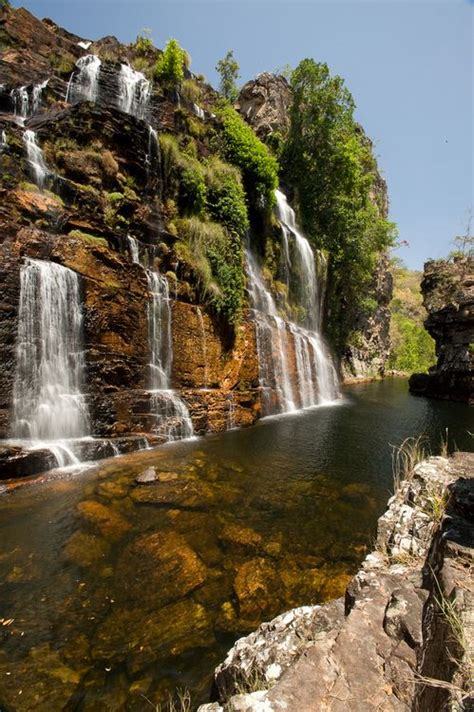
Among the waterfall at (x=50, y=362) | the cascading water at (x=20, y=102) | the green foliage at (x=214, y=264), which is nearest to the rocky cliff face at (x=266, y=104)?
the cascading water at (x=20, y=102)

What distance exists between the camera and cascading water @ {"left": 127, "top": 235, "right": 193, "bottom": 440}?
11125mm

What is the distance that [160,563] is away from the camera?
503 cm

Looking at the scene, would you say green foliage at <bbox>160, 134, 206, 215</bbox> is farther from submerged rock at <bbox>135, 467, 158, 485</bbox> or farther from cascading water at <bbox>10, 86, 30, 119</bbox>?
submerged rock at <bbox>135, 467, 158, 485</bbox>

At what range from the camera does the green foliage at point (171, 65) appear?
791 inches

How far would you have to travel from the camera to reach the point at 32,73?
57.8 feet

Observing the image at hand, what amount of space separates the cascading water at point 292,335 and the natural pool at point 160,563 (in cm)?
687

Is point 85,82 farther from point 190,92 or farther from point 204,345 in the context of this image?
point 204,345

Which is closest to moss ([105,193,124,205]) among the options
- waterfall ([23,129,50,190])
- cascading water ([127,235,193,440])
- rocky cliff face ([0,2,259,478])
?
rocky cliff face ([0,2,259,478])

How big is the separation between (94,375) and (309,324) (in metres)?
18.0

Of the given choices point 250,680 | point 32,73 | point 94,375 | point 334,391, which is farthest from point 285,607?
point 32,73

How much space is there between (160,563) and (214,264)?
11.7m

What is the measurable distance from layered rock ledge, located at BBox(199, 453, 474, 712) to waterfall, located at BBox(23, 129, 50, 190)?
13.8 metres

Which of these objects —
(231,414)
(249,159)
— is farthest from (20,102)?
(231,414)

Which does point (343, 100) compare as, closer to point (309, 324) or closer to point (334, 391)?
point (309, 324)
